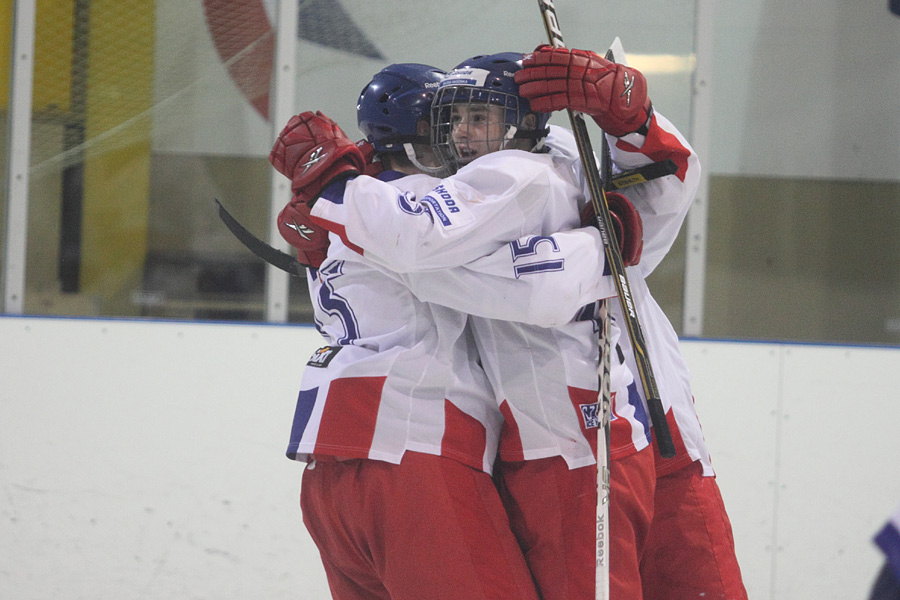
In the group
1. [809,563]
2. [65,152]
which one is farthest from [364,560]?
[65,152]

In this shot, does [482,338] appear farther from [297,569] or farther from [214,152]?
[214,152]

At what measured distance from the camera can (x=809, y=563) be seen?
246 cm

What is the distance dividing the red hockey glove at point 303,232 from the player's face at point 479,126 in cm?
24

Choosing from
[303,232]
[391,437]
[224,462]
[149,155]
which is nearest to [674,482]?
[391,437]

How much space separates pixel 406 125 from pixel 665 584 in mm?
802

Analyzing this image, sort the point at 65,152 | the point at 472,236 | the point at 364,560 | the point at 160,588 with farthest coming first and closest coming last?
→ the point at 65,152 → the point at 160,588 → the point at 364,560 → the point at 472,236

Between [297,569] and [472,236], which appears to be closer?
[472,236]

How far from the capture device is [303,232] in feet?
4.54

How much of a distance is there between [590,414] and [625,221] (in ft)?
0.89

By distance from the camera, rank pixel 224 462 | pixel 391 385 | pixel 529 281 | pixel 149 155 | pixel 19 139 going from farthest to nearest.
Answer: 1. pixel 149 155
2. pixel 19 139
3. pixel 224 462
4. pixel 391 385
5. pixel 529 281

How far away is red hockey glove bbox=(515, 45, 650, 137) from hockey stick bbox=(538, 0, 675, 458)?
0.03 m

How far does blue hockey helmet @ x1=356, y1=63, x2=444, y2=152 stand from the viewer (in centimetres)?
136

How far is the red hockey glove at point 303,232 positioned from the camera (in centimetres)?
128

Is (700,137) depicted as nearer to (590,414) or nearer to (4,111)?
(590,414)
